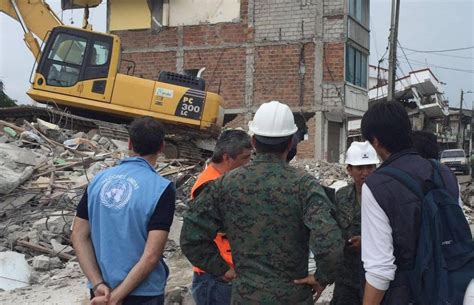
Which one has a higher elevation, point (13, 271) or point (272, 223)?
point (272, 223)

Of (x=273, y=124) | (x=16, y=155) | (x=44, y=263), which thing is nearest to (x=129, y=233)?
(x=273, y=124)

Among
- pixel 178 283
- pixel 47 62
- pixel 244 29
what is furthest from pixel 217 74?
pixel 178 283

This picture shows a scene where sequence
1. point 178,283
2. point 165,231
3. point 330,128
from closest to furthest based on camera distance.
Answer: point 165,231 < point 178,283 < point 330,128

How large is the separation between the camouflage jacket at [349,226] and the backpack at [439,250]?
61 cm

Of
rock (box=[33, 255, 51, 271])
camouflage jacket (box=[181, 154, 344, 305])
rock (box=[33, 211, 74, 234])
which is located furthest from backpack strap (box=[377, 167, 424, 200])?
rock (box=[33, 211, 74, 234])

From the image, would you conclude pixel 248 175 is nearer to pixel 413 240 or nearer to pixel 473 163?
pixel 413 240

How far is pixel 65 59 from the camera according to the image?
12.4 m

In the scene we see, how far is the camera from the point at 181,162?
473 inches

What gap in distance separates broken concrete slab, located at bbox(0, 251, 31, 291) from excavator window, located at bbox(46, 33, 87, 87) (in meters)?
7.02

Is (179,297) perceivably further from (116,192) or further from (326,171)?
(326,171)

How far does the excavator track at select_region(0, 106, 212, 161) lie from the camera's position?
12.9 meters

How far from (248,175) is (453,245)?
91cm

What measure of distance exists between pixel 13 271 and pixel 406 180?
16.7 feet

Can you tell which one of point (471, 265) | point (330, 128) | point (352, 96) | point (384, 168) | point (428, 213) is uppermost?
point (352, 96)
